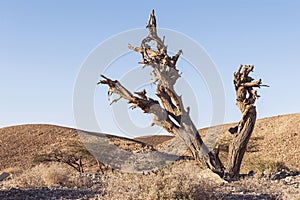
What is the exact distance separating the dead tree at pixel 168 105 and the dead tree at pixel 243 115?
489 millimetres

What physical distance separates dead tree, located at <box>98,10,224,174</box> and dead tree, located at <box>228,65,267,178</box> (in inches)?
19.3

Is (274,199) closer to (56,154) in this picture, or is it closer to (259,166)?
(259,166)

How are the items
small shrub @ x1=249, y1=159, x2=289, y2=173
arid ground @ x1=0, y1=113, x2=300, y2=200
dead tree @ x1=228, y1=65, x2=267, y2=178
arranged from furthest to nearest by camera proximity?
small shrub @ x1=249, y1=159, x2=289, y2=173 < dead tree @ x1=228, y1=65, x2=267, y2=178 < arid ground @ x1=0, y1=113, x2=300, y2=200

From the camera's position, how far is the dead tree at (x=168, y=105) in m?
15.4

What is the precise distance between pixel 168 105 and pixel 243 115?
8.20ft

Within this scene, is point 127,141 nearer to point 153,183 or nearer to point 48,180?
point 48,180

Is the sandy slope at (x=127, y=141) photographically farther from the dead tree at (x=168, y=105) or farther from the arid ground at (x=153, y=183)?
the dead tree at (x=168, y=105)

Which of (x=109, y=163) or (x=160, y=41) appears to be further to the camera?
(x=109, y=163)

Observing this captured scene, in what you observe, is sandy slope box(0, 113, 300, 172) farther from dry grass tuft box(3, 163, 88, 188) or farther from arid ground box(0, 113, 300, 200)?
dry grass tuft box(3, 163, 88, 188)

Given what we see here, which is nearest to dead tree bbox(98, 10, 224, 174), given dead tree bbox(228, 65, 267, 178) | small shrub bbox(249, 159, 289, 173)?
dead tree bbox(228, 65, 267, 178)

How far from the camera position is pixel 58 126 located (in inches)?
2372

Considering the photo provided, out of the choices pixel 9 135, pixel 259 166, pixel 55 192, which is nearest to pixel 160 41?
pixel 55 192

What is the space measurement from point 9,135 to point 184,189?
162 ft

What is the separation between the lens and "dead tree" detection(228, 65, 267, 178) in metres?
15.2
